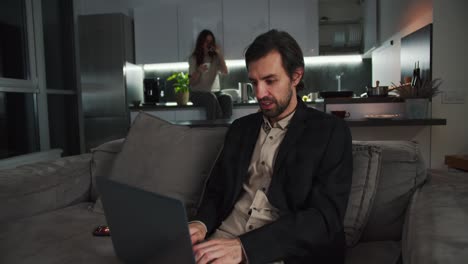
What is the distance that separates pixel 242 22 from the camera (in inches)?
200

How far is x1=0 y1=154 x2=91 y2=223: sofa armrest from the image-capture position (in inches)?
59.4

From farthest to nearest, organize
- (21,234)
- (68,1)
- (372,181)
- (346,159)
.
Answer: (68,1), (21,234), (372,181), (346,159)

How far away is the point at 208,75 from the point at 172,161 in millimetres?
3383

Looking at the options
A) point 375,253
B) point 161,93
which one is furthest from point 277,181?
point 161,93

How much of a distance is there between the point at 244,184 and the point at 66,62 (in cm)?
358

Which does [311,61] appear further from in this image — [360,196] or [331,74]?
[360,196]

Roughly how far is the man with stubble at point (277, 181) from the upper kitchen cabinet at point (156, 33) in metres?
4.16

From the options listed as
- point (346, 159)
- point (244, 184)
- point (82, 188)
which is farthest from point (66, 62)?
point (346, 159)

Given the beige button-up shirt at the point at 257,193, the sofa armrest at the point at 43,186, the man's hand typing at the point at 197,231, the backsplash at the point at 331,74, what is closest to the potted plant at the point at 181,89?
the backsplash at the point at 331,74

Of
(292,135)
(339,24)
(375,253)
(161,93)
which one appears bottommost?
(375,253)

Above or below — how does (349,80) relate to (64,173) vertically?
above

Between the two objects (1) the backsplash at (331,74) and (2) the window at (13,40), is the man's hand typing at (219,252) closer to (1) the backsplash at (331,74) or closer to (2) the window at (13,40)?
(2) the window at (13,40)

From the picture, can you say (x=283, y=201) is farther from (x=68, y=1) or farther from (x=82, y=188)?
(x=68, y=1)

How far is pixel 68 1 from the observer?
4.14 m
